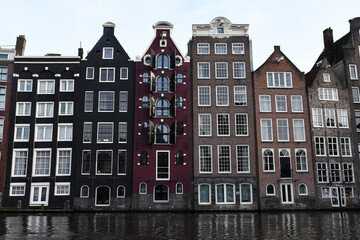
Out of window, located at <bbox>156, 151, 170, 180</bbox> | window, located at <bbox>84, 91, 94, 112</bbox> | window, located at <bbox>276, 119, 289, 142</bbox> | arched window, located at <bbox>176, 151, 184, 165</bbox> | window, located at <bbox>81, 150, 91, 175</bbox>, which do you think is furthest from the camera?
window, located at <bbox>276, 119, 289, 142</bbox>

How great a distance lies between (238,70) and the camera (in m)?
44.1

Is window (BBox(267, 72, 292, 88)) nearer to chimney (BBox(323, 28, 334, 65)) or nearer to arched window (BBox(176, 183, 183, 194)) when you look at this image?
chimney (BBox(323, 28, 334, 65))

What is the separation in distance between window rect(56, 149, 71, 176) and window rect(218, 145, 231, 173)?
722 inches

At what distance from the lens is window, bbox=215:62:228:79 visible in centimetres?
4388

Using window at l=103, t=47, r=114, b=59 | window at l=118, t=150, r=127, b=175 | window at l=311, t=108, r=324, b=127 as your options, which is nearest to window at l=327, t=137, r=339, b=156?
window at l=311, t=108, r=324, b=127

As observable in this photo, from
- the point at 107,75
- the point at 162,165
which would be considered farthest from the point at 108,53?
the point at 162,165

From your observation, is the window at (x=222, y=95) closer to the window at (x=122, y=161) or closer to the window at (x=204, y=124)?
the window at (x=204, y=124)

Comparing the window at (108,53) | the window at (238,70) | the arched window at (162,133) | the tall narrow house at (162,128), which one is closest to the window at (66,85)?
the window at (108,53)

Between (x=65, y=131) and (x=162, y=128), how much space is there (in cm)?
1199

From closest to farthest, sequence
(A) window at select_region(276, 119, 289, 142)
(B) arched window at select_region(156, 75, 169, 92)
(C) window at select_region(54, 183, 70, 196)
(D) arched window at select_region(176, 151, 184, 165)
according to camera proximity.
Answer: (C) window at select_region(54, 183, 70, 196), (D) arched window at select_region(176, 151, 184, 165), (A) window at select_region(276, 119, 289, 142), (B) arched window at select_region(156, 75, 169, 92)

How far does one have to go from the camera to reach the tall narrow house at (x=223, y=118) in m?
40.4

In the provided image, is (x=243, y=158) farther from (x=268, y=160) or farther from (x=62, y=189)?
(x=62, y=189)

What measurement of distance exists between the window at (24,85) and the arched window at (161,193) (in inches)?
803

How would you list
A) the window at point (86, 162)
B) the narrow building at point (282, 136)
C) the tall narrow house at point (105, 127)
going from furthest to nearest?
1. the narrow building at point (282, 136)
2. the window at point (86, 162)
3. the tall narrow house at point (105, 127)
